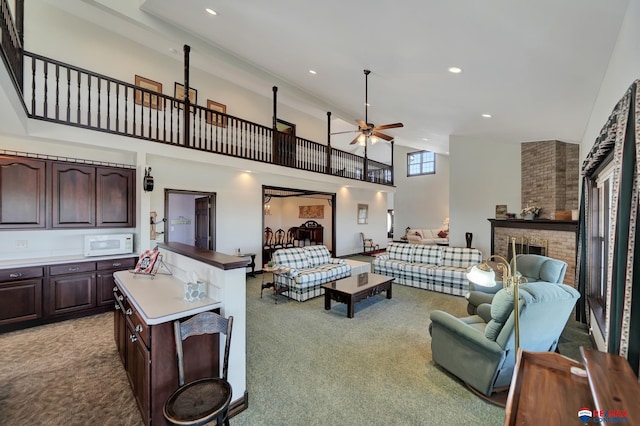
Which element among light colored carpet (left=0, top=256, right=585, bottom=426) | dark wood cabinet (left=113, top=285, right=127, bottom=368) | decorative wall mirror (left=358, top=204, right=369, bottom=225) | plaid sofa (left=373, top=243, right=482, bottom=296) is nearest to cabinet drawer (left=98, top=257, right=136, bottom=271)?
light colored carpet (left=0, top=256, right=585, bottom=426)

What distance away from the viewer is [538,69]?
9.65 feet

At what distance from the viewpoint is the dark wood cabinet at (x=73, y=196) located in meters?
3.92

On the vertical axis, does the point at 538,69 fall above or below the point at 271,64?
below

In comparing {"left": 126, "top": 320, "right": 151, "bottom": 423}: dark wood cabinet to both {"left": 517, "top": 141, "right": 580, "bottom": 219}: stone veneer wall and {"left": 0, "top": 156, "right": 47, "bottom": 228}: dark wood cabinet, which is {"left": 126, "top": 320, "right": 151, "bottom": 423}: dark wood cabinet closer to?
{"left": 0, "top": 156, "right": 47, "bottom": 228}: dark wood cabinet

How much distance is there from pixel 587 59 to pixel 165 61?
7.11 meters

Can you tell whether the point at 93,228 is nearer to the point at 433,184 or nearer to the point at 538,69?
the point at 538,69

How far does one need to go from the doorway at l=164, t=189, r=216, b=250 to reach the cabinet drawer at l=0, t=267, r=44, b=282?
78.0 inches

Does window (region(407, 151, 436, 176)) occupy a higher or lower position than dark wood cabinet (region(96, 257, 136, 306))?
higher

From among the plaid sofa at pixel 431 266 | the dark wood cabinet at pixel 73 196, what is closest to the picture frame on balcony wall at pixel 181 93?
the dark wood cabinet at pixel 73 196

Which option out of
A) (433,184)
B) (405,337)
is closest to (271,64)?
(405,337)

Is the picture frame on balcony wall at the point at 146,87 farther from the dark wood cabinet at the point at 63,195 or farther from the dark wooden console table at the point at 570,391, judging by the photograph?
the dark wooden console table at the point at 570,391

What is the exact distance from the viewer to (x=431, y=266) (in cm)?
581

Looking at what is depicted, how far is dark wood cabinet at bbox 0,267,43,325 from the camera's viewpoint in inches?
134

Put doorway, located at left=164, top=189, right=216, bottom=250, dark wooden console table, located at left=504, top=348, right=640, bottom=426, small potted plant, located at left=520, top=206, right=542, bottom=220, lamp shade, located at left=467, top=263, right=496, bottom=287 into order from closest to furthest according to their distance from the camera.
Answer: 1. dark wooden console table, located at left=504, top=348, right=640, bottom=426
2. lamp shade, located at left=467, top=263, right=496, bottom=287
3. doorway, located at left=164, top=189, right=216, bottom=250
4. small potted plant, located at left=520, top=206, right=542, bottom=220
